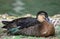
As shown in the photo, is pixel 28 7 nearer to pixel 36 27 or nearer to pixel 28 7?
pixel 28 7

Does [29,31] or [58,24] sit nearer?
[29,31]

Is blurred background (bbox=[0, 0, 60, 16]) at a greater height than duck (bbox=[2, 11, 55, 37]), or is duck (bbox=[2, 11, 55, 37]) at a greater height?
blurred background (bbox=[0, 0, 60, 16])

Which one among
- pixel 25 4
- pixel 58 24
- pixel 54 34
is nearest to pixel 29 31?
pixel 54 34

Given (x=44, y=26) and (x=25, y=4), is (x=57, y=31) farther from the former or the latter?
(x=25, y=4)

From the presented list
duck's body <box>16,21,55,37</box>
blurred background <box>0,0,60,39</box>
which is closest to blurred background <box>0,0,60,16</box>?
blurred background <box>0,0,60,39</box>

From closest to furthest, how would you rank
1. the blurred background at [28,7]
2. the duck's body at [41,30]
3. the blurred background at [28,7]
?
1. the duck's body at [41,30]
2. the blurred background at [28,7]
3. the blurred background at [28,7]

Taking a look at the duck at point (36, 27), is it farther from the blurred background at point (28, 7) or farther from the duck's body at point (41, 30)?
the blurred background at point (28, 7)

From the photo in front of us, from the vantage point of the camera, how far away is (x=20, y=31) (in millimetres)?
9164

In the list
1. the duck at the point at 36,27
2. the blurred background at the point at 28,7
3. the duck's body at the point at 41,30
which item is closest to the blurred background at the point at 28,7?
the blurred background at the point at 28,7

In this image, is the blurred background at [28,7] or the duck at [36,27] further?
the blurred background at [28,7]

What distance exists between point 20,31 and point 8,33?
1.28 ft

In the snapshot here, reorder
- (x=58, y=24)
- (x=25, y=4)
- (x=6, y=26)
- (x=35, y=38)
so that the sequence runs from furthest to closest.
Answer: (x=25, y=4) < (x=58, y=24) < (x=6, y=26) < (x=35, y=38)

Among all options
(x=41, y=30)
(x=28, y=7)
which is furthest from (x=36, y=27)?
(x=28, y=7)

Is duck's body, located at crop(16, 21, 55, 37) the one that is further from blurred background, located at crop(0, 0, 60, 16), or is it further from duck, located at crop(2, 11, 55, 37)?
blurred background, located at crop(0, 0, 60, 16)
